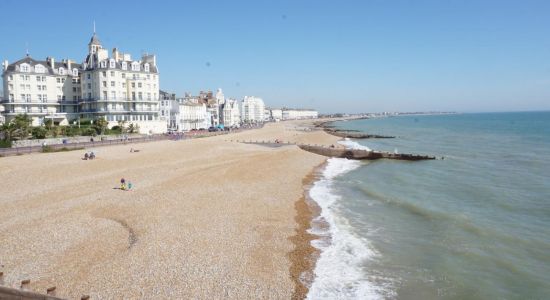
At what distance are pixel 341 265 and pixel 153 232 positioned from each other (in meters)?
7.19

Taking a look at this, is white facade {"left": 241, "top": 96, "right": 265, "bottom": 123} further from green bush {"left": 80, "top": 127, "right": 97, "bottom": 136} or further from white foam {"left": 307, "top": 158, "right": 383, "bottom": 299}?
white foam {"left": 307, "top": 158, "right": 383, "bottom": 299}

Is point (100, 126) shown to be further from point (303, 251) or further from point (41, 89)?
point (303, 251)

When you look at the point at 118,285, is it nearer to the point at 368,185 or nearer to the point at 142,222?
the point at 142,222

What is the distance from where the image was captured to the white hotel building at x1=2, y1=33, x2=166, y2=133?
A: 57375 mm

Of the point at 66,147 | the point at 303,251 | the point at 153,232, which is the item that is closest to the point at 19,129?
the point at 66,147

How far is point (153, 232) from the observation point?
49.3 feet

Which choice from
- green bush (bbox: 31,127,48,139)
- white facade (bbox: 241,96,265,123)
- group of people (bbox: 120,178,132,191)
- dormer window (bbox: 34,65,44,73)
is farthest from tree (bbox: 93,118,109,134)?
white facade (bbox: 241,96,265,123)

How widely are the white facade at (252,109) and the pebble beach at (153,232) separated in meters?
153

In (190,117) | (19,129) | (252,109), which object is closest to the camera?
(19,129)

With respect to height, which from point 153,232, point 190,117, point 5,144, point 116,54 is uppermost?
point 116,54

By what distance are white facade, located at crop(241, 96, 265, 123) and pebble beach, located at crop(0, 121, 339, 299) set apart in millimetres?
152855

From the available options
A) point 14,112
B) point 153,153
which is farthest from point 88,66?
point 153,153

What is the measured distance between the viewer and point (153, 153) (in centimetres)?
3906

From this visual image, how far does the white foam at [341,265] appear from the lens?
37.2 feet
